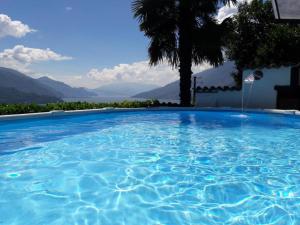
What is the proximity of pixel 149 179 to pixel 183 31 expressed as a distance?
1643 cm

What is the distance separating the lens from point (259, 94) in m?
19.8

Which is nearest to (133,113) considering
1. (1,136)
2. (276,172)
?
(1,136)

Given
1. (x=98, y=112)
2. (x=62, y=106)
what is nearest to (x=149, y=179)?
(x=62, y=106)

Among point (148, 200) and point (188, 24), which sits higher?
point (188, 24)

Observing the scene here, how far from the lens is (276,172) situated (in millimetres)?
5941

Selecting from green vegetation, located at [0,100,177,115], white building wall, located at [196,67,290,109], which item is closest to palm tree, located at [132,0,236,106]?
white building wall, located at [196,67,290,109]

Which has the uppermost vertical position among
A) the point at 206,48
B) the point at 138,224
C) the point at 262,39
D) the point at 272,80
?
the point at 262,39

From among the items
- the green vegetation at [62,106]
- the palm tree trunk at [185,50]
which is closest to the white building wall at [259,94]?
the palm tree trunk at [185,50]

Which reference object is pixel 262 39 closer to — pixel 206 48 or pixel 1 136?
pixel 206 48

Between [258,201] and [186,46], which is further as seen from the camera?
[186,46]

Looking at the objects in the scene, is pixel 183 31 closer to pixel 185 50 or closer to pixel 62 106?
pixel 185 50

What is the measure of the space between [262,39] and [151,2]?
1054 cm

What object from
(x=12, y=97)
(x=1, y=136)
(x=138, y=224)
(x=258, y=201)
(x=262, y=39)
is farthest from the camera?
(x=12, y=97)

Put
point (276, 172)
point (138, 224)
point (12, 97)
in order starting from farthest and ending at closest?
1. point (12, 97)
2. point (276, 172)
3. point (138, 224)
